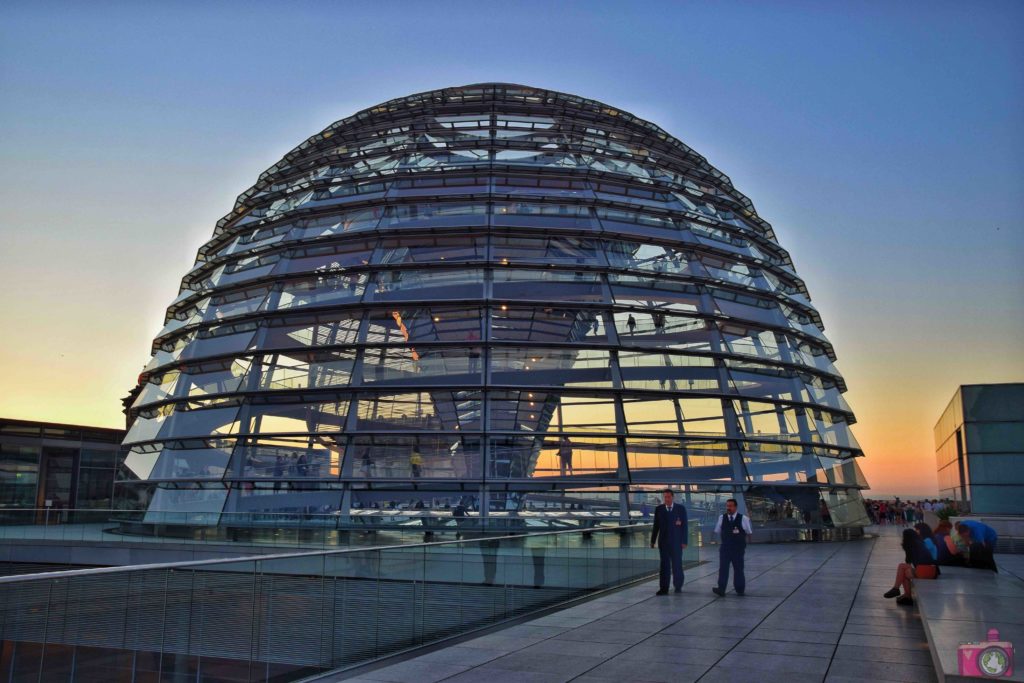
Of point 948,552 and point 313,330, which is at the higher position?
point 313,330

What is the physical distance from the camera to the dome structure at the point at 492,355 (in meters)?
21.2

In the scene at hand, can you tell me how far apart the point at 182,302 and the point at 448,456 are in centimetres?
1131

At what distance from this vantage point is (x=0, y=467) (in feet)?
151

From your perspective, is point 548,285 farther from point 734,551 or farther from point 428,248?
point 734,551

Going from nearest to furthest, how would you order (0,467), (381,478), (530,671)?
(530,671), (381,478), (0,467)

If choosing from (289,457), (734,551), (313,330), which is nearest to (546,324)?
(313,330)

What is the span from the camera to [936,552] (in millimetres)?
13172

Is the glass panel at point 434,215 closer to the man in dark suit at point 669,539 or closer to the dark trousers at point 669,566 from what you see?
the man in dark suit at point 669,539

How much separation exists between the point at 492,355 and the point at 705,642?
13.0 meters

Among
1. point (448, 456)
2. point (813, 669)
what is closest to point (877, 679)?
point (813, 669)

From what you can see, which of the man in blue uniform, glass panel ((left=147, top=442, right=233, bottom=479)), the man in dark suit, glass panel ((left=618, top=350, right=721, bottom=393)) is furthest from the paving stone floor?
glass panel ((left=147, top=442, right=233, bottom=479))

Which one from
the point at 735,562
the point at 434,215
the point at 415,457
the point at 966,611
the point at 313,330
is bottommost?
the point at 966,611

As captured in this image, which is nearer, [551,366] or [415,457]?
[415,457]

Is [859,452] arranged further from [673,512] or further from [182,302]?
[182,302]
